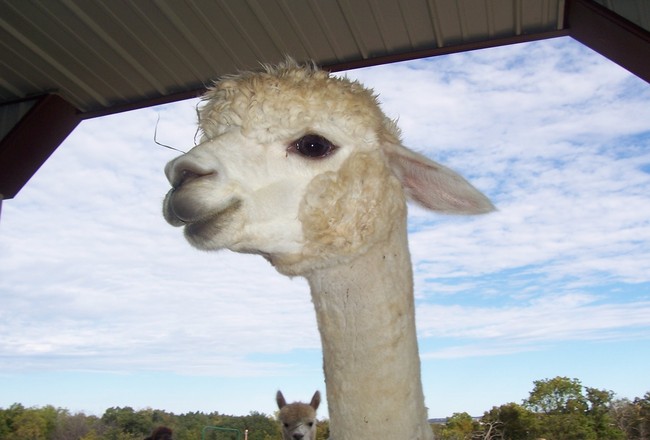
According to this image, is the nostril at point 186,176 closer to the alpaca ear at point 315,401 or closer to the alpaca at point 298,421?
the alpaca at point 298,421

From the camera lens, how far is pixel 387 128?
2.40 m

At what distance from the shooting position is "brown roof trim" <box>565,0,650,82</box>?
3.82 metres

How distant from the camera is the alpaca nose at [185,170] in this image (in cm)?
183

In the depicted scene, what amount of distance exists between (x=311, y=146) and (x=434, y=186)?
0.58 metres

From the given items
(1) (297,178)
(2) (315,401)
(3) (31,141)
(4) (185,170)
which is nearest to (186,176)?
(4) (185,170)

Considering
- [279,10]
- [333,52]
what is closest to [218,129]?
[279,10]

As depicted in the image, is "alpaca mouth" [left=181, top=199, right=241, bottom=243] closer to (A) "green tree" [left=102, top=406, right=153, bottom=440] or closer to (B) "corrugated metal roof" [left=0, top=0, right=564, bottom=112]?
(B) "corrugated metal roof" [left=0, top=0, right=564, bottom=112]

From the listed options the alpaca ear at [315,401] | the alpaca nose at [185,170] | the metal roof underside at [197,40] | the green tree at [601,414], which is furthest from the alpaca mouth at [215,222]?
the green tree at [601,414]

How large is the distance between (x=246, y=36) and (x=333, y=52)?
0.81 m

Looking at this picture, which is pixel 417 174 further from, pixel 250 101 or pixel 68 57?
pixel 68 57

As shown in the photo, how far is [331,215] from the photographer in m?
1.97

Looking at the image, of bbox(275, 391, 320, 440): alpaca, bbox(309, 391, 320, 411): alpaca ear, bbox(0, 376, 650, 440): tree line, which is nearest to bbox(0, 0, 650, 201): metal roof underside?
bbox(275, 391, 320, 440): alpaca

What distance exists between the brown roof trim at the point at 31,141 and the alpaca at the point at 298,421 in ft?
15.1

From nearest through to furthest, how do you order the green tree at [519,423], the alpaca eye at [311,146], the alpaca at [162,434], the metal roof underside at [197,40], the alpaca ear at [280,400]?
1. the alpaca eye at [311,146]
2. the metal roof underside at [197,40]
3. the alpaca at [162,434]
4. the alpaca ear at [280,400]
5. the green tree at [519,423]
